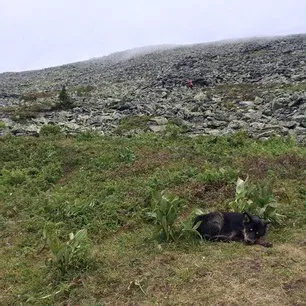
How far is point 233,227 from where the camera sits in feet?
29.6

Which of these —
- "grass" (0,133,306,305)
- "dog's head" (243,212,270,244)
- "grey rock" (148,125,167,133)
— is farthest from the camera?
"grey rock" (148,125,167,133)

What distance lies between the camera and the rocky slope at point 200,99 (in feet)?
67.6

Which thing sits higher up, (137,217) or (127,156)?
(137,217)

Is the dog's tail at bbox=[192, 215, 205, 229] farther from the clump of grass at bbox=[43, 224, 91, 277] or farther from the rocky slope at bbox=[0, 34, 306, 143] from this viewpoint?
the rocky slope at bbox=[0, 34, 306, 143]

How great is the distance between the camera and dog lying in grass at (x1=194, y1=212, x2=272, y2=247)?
883 cm

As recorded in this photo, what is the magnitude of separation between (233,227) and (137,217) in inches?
103

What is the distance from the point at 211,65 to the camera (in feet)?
131

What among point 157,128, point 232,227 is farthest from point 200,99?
point 232,227

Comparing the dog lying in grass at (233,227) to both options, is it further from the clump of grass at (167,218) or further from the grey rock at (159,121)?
the grey rock at (159,121)

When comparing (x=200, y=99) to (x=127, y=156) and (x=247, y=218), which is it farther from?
(x=247, y=218)

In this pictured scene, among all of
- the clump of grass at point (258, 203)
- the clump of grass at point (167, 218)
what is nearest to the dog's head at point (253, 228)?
the clump of grass at point (258, 203)

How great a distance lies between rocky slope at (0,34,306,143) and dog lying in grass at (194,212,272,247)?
868cm

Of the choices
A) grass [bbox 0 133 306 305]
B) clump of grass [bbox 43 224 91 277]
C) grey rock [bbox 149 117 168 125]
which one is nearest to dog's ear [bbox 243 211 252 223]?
grass [bbox 0 133 306 305]

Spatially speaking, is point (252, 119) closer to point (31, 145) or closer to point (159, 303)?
point (31, 145)
